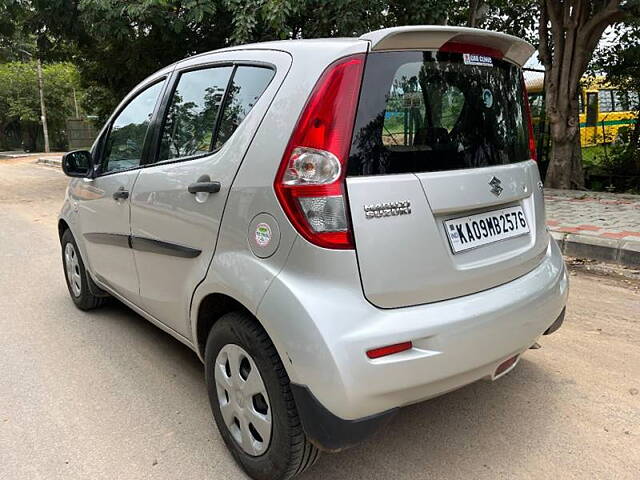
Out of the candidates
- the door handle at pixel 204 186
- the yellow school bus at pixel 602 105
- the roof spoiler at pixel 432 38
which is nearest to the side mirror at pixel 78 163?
the door handle at pixel 204 186

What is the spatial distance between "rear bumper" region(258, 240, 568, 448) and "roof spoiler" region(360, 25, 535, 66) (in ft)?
2.67

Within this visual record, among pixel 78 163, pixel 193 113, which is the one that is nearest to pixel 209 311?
pixel 193 113

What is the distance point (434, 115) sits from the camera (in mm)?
2199

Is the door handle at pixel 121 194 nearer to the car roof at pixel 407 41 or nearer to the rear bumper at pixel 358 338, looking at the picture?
the car roof at pixel 407 41

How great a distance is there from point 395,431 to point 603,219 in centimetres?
523

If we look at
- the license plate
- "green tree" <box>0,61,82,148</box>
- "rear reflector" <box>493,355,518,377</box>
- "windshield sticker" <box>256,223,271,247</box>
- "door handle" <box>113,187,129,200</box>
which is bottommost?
"rear reflector" <box>493,355,518,377</box>

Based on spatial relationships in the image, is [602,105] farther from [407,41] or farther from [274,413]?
[274,413]

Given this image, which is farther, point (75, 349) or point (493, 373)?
point (75, 349)

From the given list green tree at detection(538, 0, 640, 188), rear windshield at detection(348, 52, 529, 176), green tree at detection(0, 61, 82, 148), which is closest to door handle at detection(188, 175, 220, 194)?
rear windshield at detection(348, 52, 529, 176)

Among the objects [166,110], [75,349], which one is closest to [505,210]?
[166,110]

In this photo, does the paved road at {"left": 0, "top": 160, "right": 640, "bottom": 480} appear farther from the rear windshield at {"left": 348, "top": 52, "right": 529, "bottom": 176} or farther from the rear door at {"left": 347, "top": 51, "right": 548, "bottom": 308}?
the rear windshield at {"left": 348, "top": 52, "right": 529, "bottom": 176}

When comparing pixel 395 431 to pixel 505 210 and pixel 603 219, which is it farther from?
pixel 603 219

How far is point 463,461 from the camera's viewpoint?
235 cm

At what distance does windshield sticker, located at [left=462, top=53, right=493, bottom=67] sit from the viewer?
2298 mm
